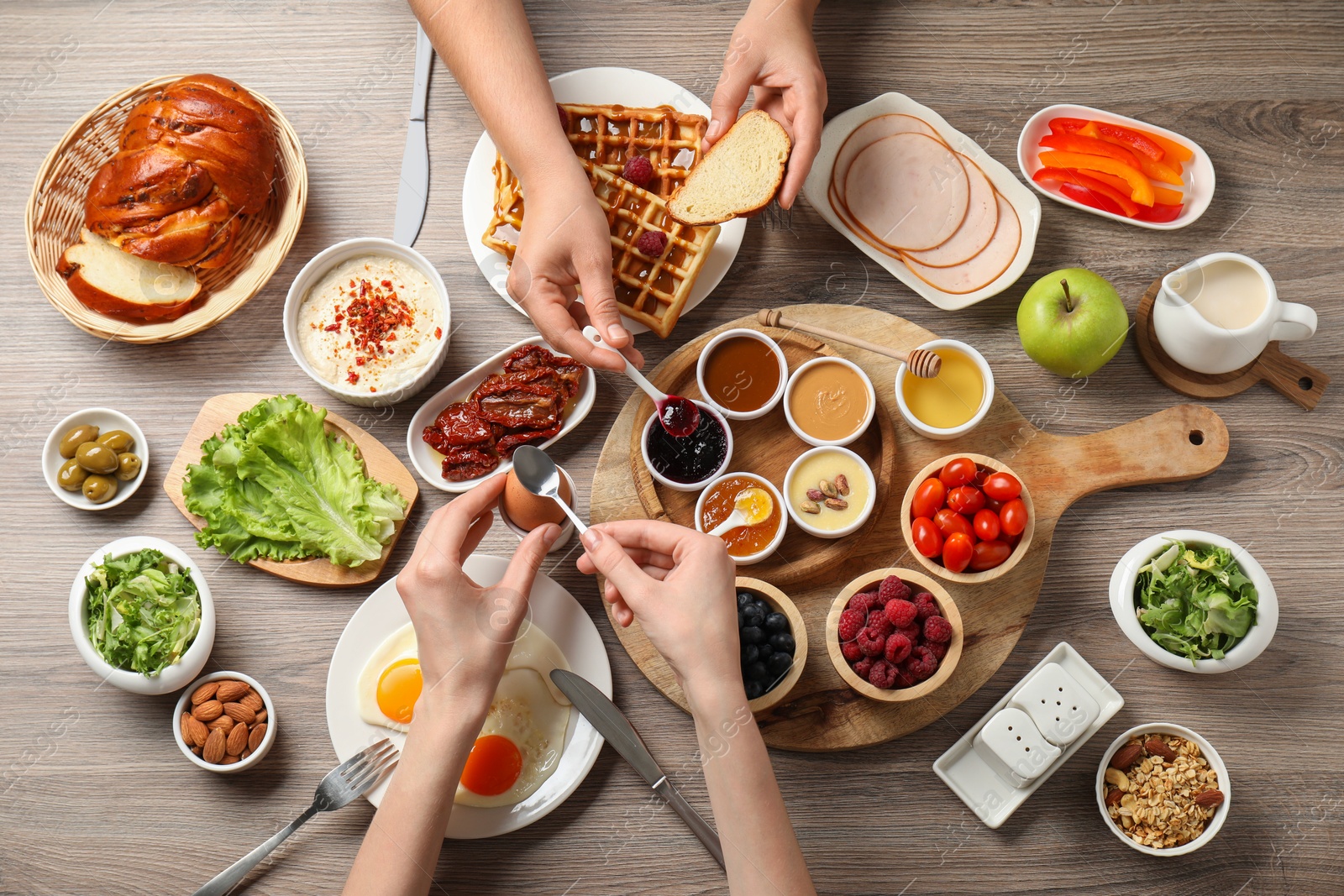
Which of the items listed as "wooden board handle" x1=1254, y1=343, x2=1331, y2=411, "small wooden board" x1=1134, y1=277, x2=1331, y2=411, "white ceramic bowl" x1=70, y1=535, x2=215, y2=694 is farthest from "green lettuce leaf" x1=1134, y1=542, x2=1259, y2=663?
"white ceramic bowl" x1=70, y1=535, x2=215, y2=694

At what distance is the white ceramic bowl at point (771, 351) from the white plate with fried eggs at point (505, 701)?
0.83 meters

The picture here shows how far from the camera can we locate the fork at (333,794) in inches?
101

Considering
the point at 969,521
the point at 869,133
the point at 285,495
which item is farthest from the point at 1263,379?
the point at 285,495

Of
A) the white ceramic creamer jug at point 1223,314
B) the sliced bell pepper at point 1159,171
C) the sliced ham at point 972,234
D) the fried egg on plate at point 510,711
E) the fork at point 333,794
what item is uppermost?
the sliced bell pepper at point 1159,171

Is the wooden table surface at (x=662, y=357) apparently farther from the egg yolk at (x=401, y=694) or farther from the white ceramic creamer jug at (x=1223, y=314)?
the egg yolk at (x=401, y=694)

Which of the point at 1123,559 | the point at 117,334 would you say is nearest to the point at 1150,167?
the point at 1123,559

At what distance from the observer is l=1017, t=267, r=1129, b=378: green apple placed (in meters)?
2.68

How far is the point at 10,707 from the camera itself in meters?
2.82

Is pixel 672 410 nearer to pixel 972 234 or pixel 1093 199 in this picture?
pixel 972 234

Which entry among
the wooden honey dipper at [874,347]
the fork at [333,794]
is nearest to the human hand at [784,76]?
the wooden honey dipper at [874,347]

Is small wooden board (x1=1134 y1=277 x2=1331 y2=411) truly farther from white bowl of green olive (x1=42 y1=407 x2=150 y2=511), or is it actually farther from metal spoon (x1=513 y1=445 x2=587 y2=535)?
white bowl of green olive (x1=42 y1=407 x2=150 y2=511)

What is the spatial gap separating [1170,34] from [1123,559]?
2058mm

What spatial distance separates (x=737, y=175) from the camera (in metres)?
2.72

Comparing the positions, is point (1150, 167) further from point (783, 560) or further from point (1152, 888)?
point (1152, 888)
